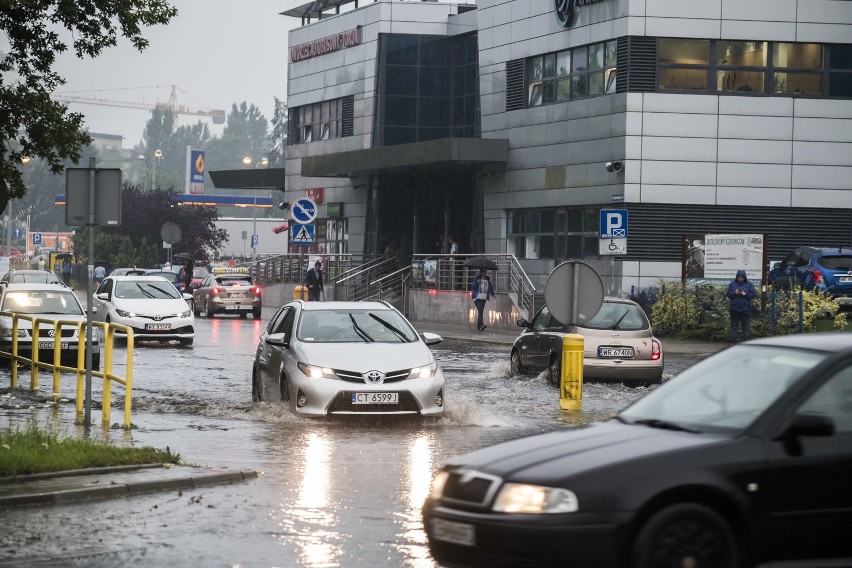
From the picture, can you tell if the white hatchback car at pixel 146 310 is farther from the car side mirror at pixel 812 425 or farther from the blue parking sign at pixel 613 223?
the car side mirror at pixel 812 425

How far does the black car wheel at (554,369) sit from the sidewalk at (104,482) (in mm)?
10339

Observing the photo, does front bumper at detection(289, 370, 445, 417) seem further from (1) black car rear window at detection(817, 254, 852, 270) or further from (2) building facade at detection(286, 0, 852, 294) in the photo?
(2) building facade at detection(286, 0, 852, 294)

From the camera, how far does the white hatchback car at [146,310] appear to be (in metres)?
31.6

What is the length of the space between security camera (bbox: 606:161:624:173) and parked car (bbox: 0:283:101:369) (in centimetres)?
1939

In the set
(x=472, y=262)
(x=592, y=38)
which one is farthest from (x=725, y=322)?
Result: (x=592, y=38)

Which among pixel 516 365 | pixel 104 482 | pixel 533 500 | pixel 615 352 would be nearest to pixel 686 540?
pixel 533 500

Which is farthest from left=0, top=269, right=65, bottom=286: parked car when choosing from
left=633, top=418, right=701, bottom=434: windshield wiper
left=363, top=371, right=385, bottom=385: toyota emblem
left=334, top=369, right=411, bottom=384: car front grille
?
left=633, top=418, right=701, bottom=434: windshield wiper

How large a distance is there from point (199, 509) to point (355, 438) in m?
4.80

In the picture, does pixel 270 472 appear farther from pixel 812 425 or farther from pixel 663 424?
pixel 812 425

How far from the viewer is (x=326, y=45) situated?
196 ft

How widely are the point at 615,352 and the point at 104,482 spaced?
37.9 ft

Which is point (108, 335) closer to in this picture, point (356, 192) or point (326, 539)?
point (326, 539)

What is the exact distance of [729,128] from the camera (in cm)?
4209

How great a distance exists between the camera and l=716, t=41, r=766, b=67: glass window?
42.1 meters
